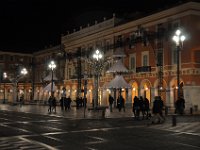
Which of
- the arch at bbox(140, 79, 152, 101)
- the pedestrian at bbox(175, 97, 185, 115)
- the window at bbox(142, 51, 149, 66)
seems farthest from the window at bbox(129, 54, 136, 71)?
the pedestrian at bbox(175, 97, 185, 115)

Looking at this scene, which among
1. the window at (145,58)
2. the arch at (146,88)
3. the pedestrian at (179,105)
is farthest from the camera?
the window at (145,58)

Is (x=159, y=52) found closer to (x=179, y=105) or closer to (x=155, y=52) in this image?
(x=155, y=52)

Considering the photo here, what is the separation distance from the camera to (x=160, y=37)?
132ft

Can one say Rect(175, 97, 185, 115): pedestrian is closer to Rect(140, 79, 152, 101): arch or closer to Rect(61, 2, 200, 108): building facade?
Rect(61, 2, 200, 108): building facade

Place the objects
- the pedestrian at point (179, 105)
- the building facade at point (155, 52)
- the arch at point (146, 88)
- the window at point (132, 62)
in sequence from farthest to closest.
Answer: the window at point (132, 62) < the arch at point (146, 88) < the building facade at point (155, 52) < the pedestrian at point (179, 105)

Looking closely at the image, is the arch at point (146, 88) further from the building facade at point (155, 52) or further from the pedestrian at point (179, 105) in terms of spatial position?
the pedestrian at point (179, 105)

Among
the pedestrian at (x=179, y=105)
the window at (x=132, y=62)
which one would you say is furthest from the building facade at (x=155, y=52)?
the pedestrian at (x=179, y=105)

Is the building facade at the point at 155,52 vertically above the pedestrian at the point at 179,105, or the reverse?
the building facade at the point at 155,52

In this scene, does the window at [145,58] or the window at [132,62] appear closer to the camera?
the window at [145,58]

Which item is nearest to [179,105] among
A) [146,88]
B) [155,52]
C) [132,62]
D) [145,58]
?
[155,52]

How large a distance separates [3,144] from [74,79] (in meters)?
52.7

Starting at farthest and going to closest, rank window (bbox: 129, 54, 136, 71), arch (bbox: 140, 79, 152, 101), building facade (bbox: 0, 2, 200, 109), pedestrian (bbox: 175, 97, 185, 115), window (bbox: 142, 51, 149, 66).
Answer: window (bbox: 129, 54, 136, 71) < window (bbox: 142, 51, 149, 66) < arch (bbox: 140, 79, 152, 101) < building facade (bbox: 0, 2, 200, 109) < pedestrian (bbox: 175, 97, 185, 115)

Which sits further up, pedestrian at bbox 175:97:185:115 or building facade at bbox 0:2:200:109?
building facade at bbox 0:2:200:109

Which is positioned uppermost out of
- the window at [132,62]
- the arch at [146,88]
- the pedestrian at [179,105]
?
the window at [132,62]
